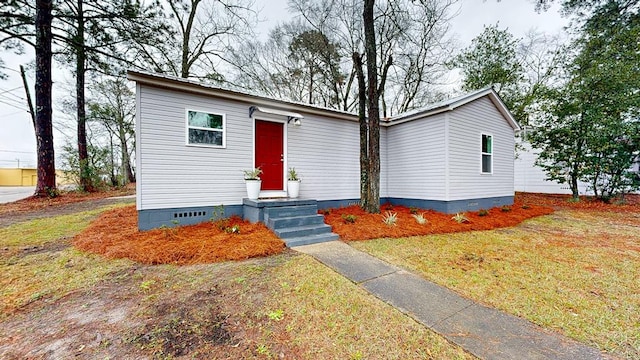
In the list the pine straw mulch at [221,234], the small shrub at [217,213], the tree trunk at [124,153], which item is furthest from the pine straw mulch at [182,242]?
the tree trunk at [124,153]

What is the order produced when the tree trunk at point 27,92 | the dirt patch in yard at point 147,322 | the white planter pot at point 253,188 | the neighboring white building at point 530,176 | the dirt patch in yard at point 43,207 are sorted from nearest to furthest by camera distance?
Answer: the dirt patch in yard at point 147,322, the white planter pot at point 253,188, the dirt patch in yard at point 43,207, the tree trunk at point 27,92, the neighboring white building at point 530,176

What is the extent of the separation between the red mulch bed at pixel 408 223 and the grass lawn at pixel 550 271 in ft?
1.04

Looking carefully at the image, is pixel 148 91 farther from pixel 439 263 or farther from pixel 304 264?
pixel 439 263

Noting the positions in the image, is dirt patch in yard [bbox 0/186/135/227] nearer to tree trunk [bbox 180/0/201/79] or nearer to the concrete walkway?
tree trunk [bbox 180/0/201/79]

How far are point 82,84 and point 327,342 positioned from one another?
15.4 m

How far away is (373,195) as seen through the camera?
6.74 meters

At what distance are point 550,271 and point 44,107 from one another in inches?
607

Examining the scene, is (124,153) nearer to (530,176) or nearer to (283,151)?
(283,151)

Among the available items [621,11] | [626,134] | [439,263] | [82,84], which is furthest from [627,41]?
[82,84]

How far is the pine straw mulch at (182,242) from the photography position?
12.4 ft

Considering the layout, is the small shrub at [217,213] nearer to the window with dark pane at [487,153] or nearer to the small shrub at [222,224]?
the small shrub at [222,224]

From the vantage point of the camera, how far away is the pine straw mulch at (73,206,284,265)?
3781mm

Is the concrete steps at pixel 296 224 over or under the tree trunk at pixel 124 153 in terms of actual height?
under

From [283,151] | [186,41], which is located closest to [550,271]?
[283,151]
